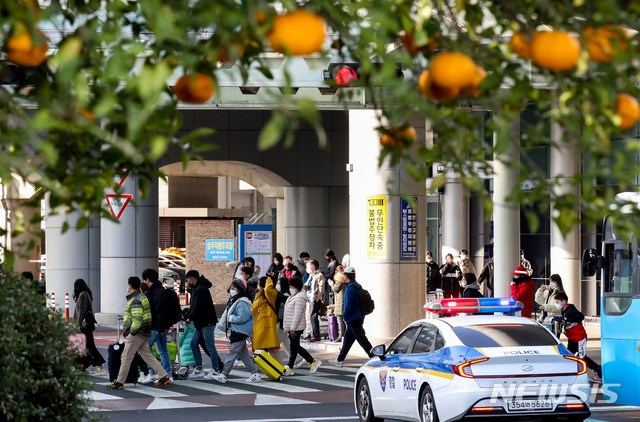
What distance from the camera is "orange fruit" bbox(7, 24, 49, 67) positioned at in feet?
8.97

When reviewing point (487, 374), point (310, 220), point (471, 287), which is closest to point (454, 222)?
point (310, 220)

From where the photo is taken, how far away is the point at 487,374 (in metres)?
11.5

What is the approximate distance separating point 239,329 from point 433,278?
15.3m

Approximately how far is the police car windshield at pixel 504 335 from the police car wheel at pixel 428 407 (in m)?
0.69

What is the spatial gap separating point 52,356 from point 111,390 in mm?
8842

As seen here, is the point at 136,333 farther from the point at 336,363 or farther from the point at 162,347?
the point at 336,363

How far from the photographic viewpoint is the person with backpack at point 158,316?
1745 centimetres

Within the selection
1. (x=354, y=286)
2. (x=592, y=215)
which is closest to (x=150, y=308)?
(x=354, y=286)

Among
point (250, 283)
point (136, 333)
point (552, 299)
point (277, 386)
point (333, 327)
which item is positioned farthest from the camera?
point (333, 327)

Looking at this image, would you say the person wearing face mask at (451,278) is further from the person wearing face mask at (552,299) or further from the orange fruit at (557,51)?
the orange fruit at (557,51)

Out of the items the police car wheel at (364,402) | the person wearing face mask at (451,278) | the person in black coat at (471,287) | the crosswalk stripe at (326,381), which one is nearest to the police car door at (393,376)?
the police car wheel at (364,402)

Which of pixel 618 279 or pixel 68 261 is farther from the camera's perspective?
pixel 68 261

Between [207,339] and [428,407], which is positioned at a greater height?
[207,339]

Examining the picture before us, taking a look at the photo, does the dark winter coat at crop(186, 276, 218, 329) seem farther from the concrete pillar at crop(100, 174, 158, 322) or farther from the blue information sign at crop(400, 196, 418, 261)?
the concrete pillar at crop(100, 174, 158, 322)
